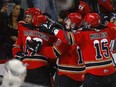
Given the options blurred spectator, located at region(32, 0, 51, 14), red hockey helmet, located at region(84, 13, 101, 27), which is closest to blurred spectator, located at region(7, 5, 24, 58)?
blurred spectator, located at region(32, 0, 51, 14)

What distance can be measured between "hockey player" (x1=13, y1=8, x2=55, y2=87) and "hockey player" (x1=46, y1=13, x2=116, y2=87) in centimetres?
24

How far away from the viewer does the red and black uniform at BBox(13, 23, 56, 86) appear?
4305mm

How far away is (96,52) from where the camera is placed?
4199 mm

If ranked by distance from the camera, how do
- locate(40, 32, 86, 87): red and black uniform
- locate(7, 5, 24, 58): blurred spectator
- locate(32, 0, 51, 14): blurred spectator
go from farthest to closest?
locate(32, 0, 51, 14): blurred spectator, locate(7, 5, 24, 58): blurred spectator, locate(40, 32, 86, 87): red and black uniform

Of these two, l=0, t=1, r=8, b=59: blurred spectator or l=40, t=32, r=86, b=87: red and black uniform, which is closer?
l=40, t=32, r=86, b=87: red and black uniform

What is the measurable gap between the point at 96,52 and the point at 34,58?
67cm

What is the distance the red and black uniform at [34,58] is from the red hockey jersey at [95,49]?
28 centimetres

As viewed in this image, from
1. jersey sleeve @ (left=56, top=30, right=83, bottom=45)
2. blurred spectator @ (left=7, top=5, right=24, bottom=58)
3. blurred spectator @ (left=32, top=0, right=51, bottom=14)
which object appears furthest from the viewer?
blurred spectator @ (left=32, top=0, right=51, bottom=14)

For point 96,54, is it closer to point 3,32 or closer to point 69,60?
point 69,60

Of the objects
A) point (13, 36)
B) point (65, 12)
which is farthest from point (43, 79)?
point (13, 36)

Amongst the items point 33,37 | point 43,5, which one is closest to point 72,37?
point 33,37

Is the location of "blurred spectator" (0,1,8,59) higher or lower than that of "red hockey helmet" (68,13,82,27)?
lower

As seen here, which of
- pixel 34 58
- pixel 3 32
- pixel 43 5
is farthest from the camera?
pixel 43 5

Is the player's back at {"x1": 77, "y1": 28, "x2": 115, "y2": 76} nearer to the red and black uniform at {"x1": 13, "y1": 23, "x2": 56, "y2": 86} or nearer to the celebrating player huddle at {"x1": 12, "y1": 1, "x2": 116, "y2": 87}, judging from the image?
the celebrating player huddle at {"x1": 12, "y1": 1, "x2": 116, "y2": 87}
